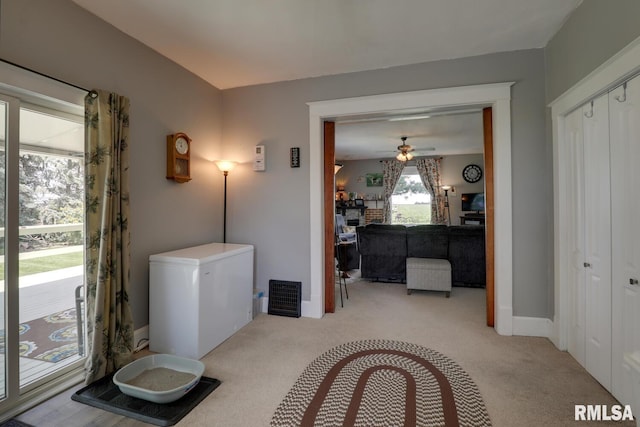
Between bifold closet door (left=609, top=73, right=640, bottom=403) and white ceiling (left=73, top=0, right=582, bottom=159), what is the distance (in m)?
0.97

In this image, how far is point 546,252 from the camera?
2.72 meters

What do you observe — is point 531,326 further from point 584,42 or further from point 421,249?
point 584,42

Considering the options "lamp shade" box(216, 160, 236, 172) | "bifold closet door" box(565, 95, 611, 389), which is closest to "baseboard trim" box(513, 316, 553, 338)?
"bifold closet door" box(565, 95, 611, 389)

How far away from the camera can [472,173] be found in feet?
27.8

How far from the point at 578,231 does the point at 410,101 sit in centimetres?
181

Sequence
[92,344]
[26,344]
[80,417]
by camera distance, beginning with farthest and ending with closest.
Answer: [92,344], [26,344], [80,417]

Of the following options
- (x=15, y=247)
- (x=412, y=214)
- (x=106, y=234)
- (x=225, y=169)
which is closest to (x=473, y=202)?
(x=412, y=214)

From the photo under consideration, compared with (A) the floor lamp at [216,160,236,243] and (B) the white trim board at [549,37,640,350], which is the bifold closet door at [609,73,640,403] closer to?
(B) the white trim board at [549,37,640,350]

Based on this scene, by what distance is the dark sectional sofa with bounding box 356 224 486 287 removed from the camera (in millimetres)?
4441

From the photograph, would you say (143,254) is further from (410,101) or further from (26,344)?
(410,101)

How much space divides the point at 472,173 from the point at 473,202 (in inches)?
34.9

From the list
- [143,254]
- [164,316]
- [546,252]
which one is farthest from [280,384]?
[546,252]

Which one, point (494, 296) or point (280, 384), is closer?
point (280, 384)

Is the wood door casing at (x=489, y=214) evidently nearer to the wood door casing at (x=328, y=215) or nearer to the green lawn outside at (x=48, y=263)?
the wood door casing at (x=328, y=215)
